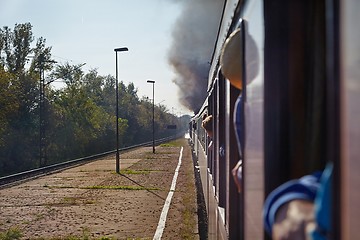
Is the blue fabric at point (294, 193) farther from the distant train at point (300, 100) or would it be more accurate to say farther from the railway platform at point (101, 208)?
the railway platform at point (101, 208)

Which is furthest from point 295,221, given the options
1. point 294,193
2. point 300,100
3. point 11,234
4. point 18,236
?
point 11,234

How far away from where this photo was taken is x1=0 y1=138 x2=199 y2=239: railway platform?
10.1 m

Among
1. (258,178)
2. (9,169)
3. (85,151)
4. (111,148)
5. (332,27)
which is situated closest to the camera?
(332,27)

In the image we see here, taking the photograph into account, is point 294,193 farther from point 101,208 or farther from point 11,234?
point 101,208

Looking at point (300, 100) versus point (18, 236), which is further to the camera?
point (18, 236)

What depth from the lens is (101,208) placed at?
1317cm

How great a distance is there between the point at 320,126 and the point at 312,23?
295 mm

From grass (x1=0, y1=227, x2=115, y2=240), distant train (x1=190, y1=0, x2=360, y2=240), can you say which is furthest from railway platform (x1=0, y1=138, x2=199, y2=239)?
distant train (x1=190, y1=0, x2=360, y2=240)

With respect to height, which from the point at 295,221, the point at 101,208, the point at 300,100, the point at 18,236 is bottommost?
the point at 101,208

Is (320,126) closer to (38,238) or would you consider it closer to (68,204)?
(38,238)

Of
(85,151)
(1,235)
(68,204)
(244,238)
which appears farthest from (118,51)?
(85,151)

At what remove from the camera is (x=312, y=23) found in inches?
54.5

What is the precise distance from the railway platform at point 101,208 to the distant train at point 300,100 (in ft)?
26.0

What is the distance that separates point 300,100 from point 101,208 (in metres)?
12.3
